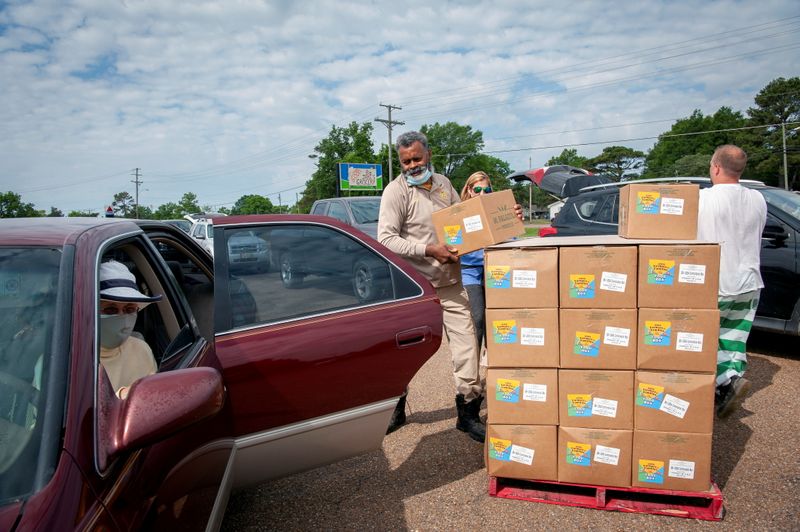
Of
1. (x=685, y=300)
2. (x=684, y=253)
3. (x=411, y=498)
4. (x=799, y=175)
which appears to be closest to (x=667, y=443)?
(x=685, y=300)

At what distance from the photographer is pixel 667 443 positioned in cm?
252

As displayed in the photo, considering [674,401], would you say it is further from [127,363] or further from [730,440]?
[127,363]

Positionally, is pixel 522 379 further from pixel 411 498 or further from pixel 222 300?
pixel 222 300

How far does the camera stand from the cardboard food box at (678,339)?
2434 millimetres

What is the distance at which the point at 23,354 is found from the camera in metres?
1.27

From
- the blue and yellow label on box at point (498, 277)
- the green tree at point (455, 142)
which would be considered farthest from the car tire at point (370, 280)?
the green tree at point (455, 142)

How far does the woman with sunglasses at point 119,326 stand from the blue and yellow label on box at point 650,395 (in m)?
2.24

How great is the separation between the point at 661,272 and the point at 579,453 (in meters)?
1.02

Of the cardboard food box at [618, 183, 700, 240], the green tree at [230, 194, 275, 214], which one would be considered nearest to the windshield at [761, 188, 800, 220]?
the cardboard food box at [618, 183, 700, 240]

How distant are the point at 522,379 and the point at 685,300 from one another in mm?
881

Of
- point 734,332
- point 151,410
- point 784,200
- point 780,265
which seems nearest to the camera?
point 151,410

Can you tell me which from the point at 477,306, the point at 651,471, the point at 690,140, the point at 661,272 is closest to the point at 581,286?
the point at 661,272

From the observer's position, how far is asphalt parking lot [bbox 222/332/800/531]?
251 cm

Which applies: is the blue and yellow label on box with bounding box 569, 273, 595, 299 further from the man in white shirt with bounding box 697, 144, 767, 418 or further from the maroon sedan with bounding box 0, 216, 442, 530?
the man in white shirt with bounding box 697, 144, 767, 418
